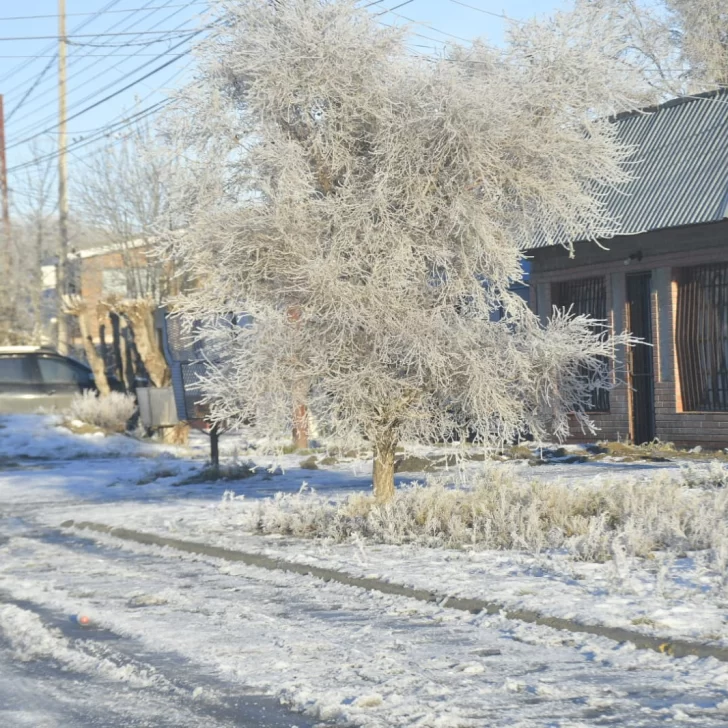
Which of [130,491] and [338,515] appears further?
[130,491]

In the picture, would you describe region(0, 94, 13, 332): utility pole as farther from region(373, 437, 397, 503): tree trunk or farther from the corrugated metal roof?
region(373, 437, 397, 503): tree trunk

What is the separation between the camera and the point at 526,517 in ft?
34.1

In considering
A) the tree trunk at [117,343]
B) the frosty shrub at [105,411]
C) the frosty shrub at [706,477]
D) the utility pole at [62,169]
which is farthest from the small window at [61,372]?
the frosty shrub at [706,477]

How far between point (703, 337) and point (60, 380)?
634 inches

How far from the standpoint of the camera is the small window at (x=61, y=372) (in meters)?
28.0

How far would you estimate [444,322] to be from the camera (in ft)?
35.7

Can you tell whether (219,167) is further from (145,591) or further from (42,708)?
(42,708)

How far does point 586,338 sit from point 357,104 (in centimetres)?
310

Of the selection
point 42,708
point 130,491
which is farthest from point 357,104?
point 130,491

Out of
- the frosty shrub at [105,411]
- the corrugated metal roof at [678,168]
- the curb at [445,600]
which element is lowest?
the curb at [445,600]

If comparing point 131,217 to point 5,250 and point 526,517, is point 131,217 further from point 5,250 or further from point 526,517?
point 526,517

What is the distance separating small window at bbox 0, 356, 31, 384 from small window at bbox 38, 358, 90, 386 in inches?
14.8

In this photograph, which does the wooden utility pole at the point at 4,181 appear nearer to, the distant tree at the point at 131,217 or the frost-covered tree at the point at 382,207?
the distant tree at the point at 131,217

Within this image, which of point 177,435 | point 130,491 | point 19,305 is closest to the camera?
point 130,491
